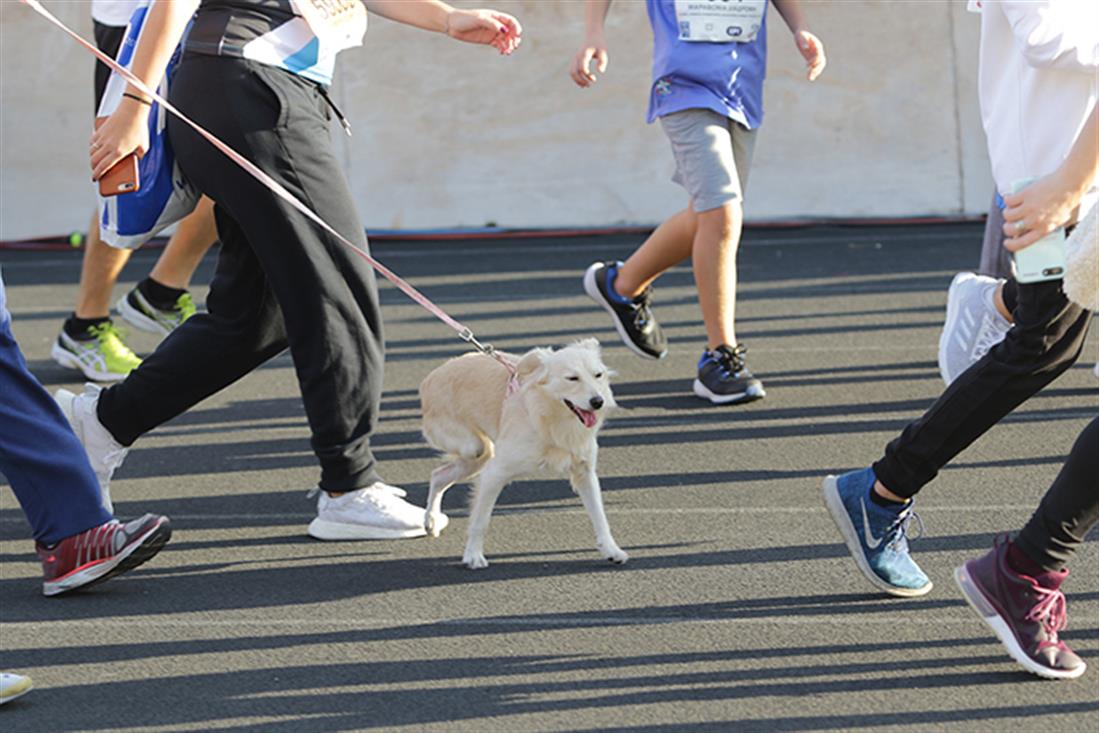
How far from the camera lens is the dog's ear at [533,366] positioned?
467cm

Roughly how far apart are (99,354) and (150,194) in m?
2.57

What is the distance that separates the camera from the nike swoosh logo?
13.9ft

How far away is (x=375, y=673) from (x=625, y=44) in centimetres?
745

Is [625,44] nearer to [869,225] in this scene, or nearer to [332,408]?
[869,225]

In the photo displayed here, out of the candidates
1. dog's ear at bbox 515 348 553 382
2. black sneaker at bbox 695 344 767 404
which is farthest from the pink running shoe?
black sneaker at bbox 695 344 767 404

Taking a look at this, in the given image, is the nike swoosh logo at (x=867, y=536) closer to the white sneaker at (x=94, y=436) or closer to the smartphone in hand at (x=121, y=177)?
the smartphone in hand at (x=121, y=177)

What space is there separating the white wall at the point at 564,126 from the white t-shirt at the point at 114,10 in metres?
3.84

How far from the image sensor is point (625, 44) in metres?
10.9

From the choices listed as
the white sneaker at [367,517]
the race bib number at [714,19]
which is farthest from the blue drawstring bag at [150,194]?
the race bib number at [714,19]

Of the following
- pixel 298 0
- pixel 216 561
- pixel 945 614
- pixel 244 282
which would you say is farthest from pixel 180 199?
pixel 945 614

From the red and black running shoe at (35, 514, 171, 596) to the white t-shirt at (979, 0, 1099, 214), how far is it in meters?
2.36

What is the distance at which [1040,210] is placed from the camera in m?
3.51

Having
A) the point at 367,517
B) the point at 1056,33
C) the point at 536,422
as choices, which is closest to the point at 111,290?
the point at 367,517

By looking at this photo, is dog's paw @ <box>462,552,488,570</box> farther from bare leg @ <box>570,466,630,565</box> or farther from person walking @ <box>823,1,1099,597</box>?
person walking @ <box>823,1,1099,597</box>
